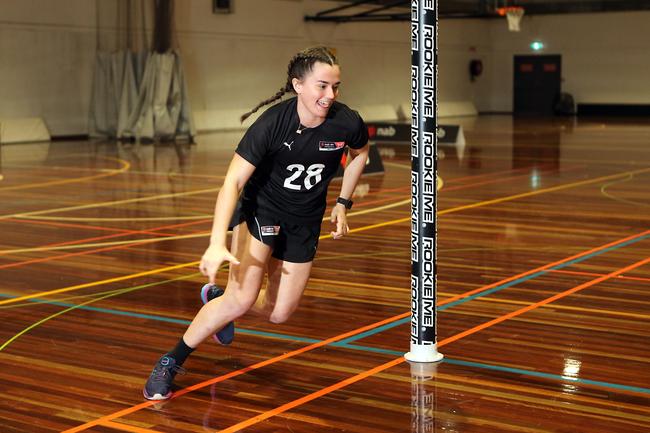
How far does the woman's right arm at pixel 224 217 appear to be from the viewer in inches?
149

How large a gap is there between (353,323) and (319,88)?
6.56 ft

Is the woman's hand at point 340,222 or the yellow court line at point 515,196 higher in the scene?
the woman's hand at point 340,222

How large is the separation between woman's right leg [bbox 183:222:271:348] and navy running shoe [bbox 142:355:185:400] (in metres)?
0.12

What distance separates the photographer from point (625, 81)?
3628 cm

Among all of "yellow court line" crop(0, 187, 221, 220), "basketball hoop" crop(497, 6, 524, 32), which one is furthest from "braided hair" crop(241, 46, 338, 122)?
"basketball hoop" crop(497, 6, 524, 32)

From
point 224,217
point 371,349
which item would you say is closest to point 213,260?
point 224,217

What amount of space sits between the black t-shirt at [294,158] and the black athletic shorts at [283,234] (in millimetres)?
32

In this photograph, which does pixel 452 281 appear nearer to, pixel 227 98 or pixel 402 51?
pixel 227 98

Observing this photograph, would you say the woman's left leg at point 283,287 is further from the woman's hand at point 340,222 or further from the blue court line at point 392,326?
the blue court line at point 392,326

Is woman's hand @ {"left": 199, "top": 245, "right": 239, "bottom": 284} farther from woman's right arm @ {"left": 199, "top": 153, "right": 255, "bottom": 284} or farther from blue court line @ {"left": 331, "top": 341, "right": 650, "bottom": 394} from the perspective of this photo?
blue court line @ {"left": 331, "top": 341, "right": 650, "bottom": 394}

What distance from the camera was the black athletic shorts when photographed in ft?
14.5

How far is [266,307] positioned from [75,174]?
36.0 ft

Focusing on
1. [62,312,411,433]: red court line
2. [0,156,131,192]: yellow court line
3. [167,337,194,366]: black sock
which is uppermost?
[0,156,131,192]: yellow court line

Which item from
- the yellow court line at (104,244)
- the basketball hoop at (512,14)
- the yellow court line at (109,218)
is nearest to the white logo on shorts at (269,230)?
the yellow court line at (104,244)
